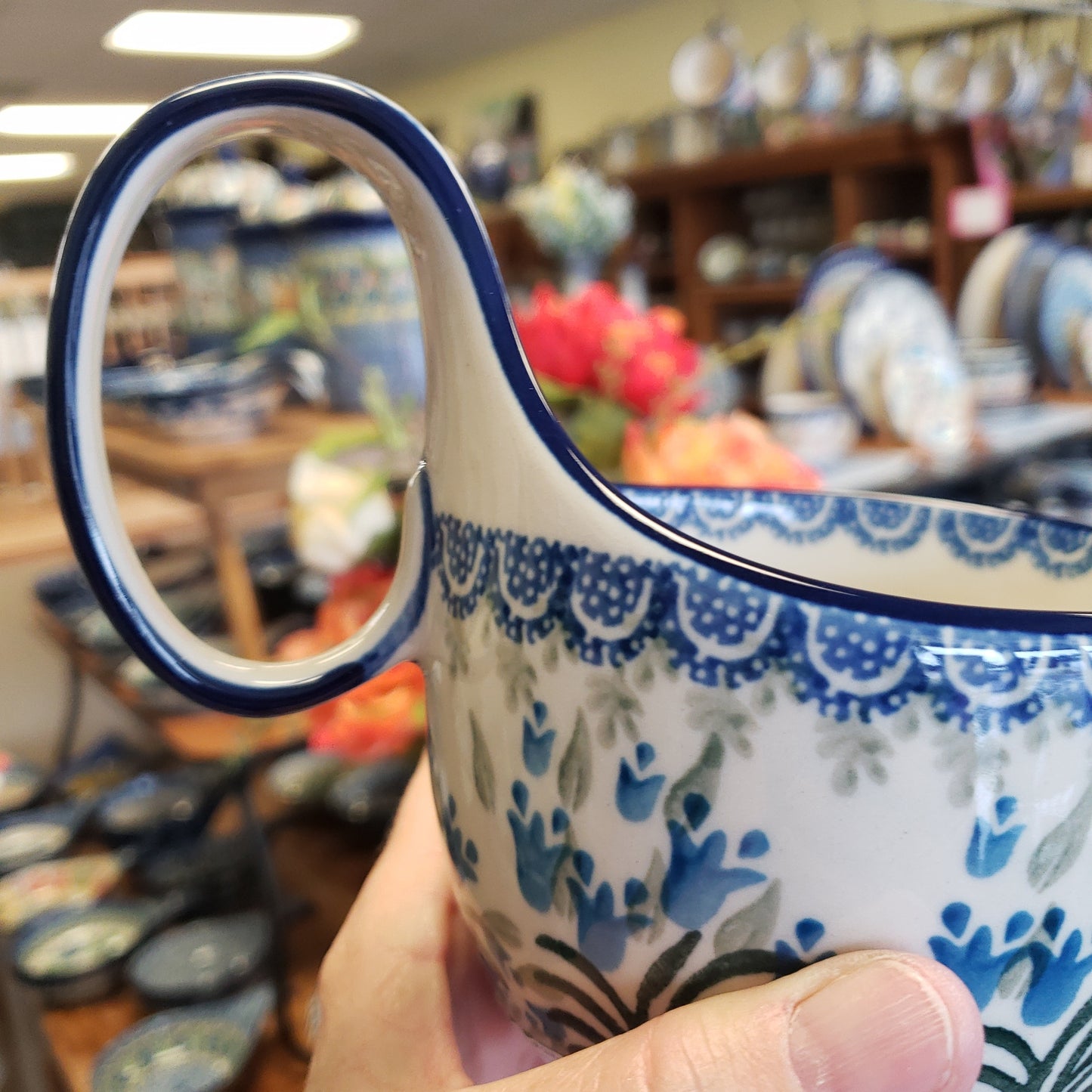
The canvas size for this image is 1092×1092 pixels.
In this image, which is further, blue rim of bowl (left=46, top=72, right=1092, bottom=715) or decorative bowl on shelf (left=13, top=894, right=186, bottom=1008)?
decorative bowl on shelf (left=13, top=894, right=186, bottom=1008)

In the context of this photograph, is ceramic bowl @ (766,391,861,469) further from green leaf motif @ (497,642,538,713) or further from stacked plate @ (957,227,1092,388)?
green leaf motif @ (497,642,538,713)

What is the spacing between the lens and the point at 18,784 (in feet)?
1.43

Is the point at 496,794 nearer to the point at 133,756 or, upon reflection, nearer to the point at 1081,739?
the point at 1081,739

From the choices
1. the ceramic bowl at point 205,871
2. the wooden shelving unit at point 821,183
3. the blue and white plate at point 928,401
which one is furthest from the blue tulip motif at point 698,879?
the wooden shelving unit at point 821,183

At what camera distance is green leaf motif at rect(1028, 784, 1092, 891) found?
7.2 inches

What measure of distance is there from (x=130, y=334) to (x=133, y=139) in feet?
1.15

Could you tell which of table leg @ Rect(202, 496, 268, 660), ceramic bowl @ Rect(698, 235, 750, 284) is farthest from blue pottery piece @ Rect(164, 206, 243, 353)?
ceramic bowl @ Rect(698, 235, 750, 284)

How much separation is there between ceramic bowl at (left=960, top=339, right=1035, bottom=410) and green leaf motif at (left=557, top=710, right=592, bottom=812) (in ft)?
3.28

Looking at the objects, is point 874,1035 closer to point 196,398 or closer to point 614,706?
point 614,706

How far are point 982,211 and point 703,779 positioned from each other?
1.51 m

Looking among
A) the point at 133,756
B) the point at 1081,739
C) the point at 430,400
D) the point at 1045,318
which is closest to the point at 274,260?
the point at 133,756

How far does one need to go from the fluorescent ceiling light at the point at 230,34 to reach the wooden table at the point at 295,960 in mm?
348

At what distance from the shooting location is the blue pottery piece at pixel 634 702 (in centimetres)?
18

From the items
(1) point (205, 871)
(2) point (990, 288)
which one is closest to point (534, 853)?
(1) point (205, 871)
